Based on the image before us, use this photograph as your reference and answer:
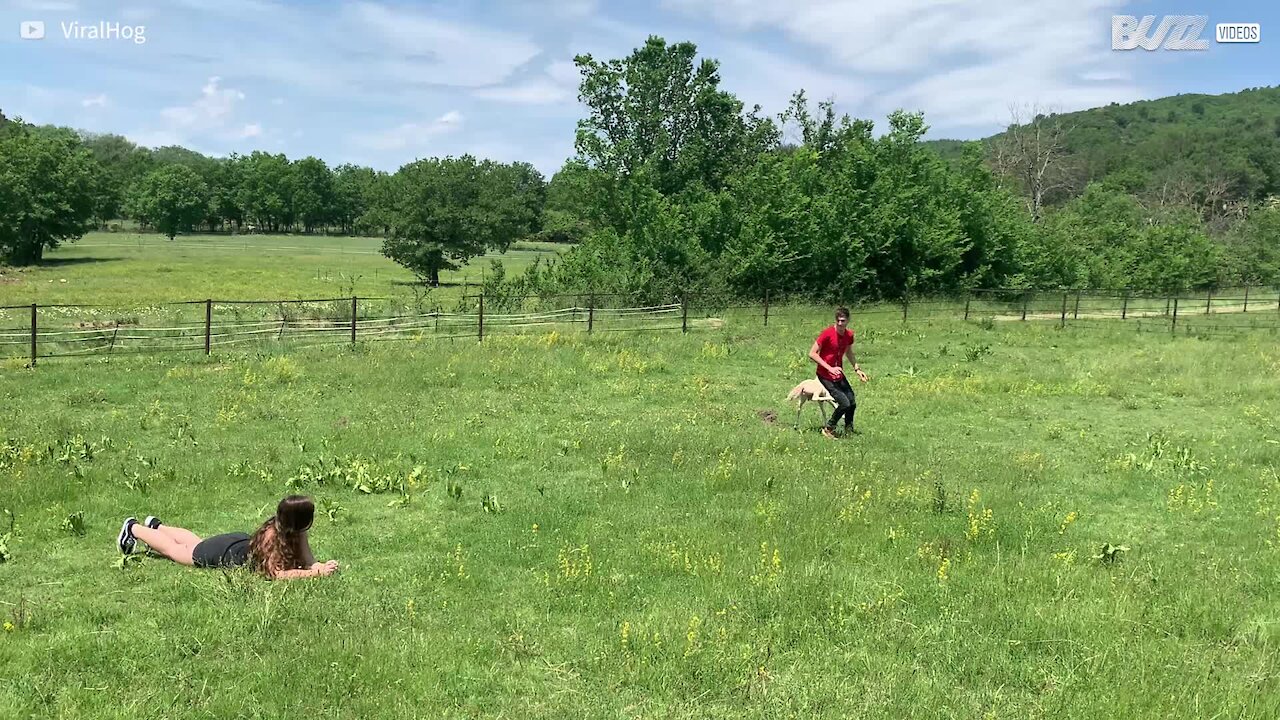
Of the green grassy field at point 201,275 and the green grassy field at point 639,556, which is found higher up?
the green grassy field at point 201,275

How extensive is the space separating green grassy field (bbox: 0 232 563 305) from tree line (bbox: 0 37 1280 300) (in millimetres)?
4227

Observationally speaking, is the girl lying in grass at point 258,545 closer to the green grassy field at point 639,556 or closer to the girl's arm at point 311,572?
the girl's arm at point 311,572

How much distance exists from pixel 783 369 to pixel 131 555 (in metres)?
13.6

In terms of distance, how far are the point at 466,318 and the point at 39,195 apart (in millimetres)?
54041

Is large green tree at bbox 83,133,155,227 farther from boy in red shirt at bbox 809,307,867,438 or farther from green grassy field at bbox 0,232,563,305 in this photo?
boy in red shirt at bbox 809,307,867,438

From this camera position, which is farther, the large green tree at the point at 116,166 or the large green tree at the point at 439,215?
the large green tree at the point at 116,166

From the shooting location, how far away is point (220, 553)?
6.13m

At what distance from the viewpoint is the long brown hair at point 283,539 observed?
5.71 metres

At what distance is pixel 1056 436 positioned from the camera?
11836 millimetres

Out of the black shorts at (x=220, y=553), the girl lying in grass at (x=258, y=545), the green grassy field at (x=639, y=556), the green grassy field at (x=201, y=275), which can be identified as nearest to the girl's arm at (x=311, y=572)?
the girl lying in grass at (x=258, y=545)

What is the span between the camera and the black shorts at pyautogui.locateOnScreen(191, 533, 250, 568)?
19.9ft

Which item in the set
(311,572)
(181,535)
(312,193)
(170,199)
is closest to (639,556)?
(311,572)

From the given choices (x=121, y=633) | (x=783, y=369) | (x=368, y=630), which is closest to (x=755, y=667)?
(x=368, y=630)

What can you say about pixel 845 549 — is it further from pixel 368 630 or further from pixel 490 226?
pixel 490 226
